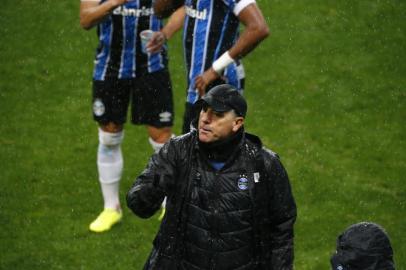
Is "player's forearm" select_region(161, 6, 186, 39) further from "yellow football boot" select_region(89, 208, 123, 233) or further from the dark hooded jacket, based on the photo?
the dark hooded jacket

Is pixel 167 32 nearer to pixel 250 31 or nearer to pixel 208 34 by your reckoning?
pixel 208 34

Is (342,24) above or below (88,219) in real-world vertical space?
above

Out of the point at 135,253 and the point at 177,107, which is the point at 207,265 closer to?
the point at 135,253

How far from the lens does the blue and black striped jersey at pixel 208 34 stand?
6.73 m

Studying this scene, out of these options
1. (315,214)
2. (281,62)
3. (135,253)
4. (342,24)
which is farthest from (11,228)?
(342,24)

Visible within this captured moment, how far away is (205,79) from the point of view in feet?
21.9

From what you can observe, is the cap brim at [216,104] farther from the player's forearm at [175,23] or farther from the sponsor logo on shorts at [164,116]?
the sponsor logo on shorts at [164,116]

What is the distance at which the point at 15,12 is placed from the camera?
38.3 ft

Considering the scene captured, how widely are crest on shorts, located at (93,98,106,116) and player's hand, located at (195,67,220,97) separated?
3.60 feet

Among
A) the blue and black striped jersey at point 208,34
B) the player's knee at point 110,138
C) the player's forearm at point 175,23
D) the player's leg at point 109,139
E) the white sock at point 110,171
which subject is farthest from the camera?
the white sock at point 110,171

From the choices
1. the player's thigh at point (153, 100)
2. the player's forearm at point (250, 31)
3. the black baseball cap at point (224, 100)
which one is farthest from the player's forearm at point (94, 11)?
the black baseball cap at point (224, 100)

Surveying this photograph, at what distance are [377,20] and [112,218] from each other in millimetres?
5294

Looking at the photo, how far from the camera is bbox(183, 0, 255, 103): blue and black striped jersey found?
22.1ft

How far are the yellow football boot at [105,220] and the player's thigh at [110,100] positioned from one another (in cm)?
87
